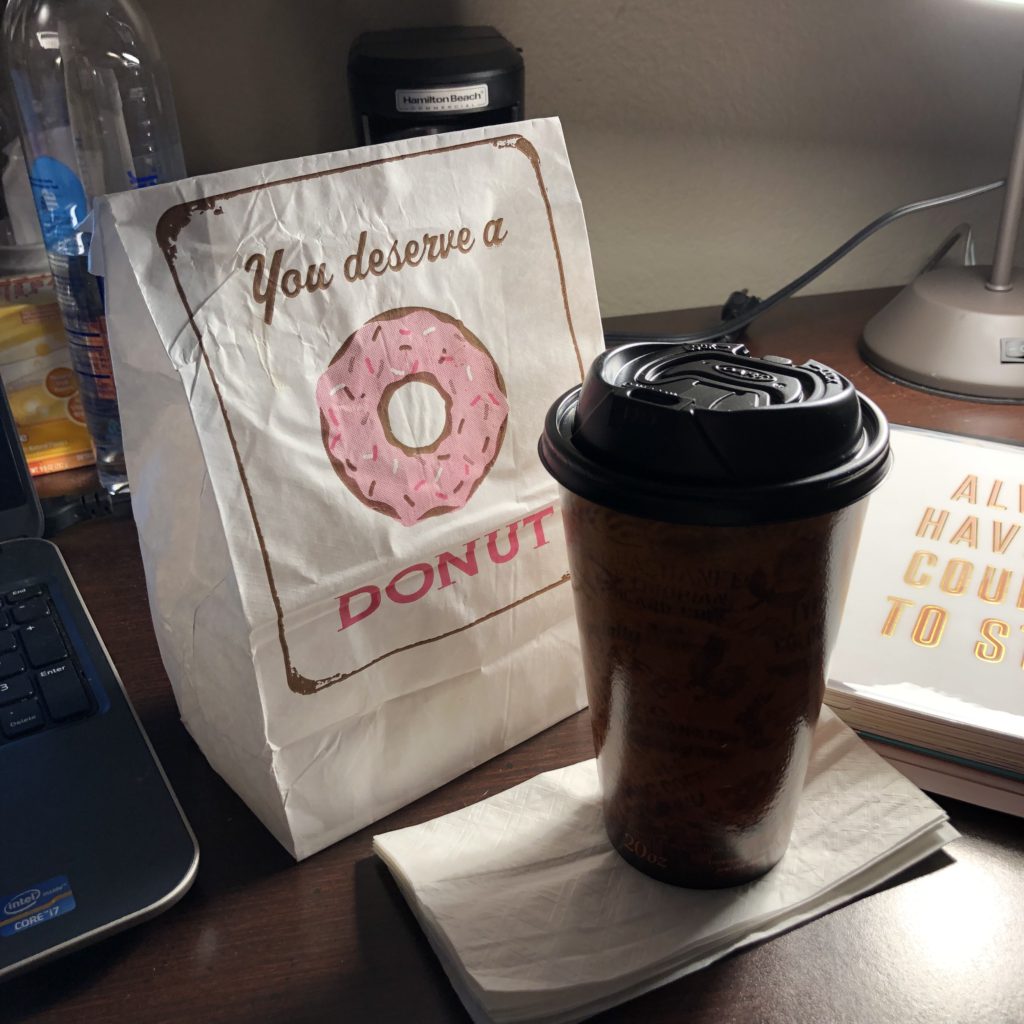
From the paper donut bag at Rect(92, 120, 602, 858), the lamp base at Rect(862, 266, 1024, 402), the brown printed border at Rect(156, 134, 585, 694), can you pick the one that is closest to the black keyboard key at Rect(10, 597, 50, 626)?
the paper donut bag at Rect(92, 120, 602, 858)

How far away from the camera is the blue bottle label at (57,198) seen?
69cm

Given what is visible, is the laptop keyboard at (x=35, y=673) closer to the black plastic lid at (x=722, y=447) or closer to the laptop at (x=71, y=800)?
the laptop at (x=71, y=800)

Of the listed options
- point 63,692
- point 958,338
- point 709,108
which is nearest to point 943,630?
point 958,338

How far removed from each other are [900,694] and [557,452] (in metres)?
0.25

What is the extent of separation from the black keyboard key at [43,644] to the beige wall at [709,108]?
1.53 feet

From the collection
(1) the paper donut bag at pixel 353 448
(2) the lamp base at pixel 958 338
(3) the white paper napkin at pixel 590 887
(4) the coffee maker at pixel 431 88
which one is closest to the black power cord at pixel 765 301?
(2) the lamp base at pixel 958 338

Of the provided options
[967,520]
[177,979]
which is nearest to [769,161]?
[967,520]

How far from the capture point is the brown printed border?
42cm

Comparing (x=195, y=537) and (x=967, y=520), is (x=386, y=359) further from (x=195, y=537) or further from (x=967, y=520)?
(x=967, y=520)

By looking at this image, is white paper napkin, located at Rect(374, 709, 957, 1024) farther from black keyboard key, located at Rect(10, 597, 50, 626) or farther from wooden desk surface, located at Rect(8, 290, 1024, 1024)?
black keyboard key, located at Rect(10, 597, 50, 626)

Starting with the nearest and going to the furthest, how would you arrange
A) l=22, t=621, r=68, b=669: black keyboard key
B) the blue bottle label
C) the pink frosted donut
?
the pink frosted donut, l=22, t=621, r=68, b=669: black keyboard key, the blue bottle label

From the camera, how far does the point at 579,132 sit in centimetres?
92

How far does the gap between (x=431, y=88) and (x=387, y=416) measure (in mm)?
353

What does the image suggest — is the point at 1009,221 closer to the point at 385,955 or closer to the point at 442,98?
the point at 442,98
